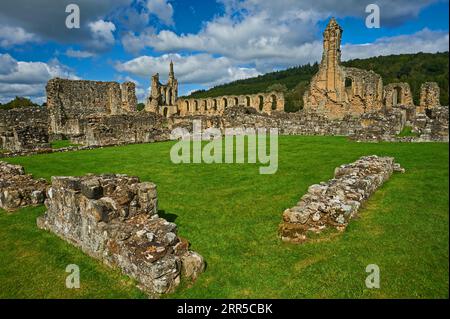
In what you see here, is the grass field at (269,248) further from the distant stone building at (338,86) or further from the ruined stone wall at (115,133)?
the distant stone building at (338,86)

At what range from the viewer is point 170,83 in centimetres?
6812

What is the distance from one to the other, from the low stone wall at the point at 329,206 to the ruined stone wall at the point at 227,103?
118 ft

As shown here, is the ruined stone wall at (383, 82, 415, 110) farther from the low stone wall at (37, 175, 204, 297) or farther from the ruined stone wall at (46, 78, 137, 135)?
the low stone wall at (37, 175, 204, 297)

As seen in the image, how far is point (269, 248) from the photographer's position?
19.2ft

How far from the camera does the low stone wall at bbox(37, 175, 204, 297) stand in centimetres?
480

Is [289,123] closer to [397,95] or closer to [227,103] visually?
[397,95]

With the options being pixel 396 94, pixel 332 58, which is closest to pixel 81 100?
pixel 332 58

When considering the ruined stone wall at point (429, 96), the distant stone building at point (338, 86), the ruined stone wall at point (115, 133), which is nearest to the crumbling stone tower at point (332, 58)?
the distant stone building at point (338, 86)

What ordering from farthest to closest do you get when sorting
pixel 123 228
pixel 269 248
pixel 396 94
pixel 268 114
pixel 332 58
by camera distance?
pixel 268 114 < pixel 396 94 < pixel 332 58 < pixel 269 248 < pixel 123 228

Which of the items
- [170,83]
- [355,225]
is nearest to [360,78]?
[355,225]

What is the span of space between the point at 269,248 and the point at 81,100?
39.4 m

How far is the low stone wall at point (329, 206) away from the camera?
6164 mm
